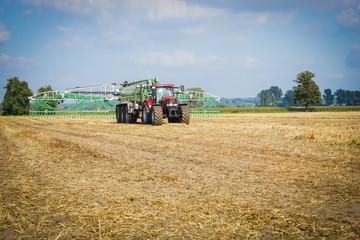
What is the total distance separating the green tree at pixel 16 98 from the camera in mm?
63719

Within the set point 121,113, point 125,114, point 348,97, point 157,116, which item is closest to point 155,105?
point 157,116

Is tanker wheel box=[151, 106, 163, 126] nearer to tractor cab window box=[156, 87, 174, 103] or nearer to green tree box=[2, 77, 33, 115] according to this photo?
→ tractor cab window box=[156, 87, 174, 103]

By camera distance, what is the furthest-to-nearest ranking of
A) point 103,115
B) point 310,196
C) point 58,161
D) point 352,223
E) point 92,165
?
1. point 103,115
2. point 58,161
3. point 92,165
4. point 310,196
5. point 352,223

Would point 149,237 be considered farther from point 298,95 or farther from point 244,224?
point 298,95

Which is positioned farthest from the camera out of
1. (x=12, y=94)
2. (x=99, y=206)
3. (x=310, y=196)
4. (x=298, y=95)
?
(x=298, y=95)

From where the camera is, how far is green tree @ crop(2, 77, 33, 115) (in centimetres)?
6372

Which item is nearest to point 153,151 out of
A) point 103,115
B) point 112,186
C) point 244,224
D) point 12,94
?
point 112,186

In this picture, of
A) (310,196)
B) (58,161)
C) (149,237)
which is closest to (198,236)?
(149,237)

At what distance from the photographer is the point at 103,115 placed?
142ft

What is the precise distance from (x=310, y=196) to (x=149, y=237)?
2532 millimetres

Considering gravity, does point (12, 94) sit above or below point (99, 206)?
above

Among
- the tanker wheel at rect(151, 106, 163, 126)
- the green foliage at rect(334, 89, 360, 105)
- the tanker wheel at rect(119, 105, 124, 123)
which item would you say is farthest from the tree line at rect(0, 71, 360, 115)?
the green foliage at rect(334, 89, 360, 105)

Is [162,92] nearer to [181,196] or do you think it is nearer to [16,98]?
[181,196]

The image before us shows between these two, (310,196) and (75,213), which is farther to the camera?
(310,196)
